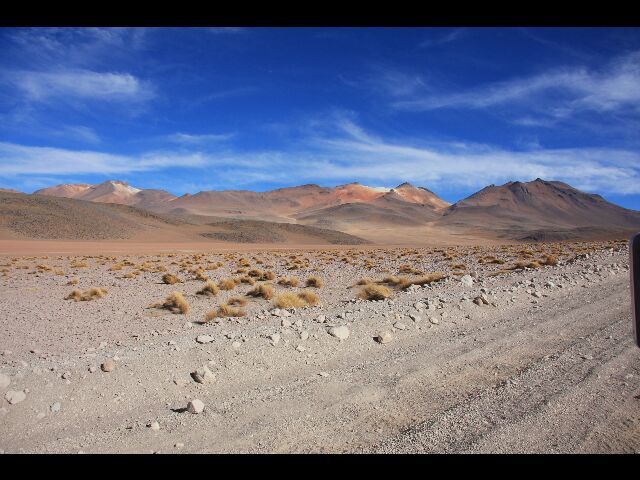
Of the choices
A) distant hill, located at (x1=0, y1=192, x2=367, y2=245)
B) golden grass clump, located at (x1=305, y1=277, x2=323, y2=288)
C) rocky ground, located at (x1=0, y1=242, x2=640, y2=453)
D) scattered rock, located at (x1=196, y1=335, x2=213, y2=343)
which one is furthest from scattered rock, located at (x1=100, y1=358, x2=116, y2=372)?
distant hill, located at (x1=0, y1=192, x2=367, y2=245)

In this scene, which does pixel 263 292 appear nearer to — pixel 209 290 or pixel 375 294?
pixel 209 290

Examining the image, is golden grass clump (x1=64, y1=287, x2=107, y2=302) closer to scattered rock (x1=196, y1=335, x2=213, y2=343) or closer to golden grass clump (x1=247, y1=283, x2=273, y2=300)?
golden grass clump (x1=247, y1=283, x2=273, y2=300)

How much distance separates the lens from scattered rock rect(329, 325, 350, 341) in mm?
8156

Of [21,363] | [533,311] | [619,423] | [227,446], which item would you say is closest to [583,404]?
[619,423]

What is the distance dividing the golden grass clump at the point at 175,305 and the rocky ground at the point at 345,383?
244cm

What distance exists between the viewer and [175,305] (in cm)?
1412

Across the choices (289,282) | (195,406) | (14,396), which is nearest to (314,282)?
(289,282)

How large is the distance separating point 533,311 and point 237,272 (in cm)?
1784

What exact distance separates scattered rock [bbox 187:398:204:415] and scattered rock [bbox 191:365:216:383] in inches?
32.8

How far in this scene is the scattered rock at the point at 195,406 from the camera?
5.41 meters

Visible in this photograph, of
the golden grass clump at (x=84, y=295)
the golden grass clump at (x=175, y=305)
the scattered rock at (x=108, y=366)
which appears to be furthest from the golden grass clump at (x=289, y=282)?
the scattered rock at (x=108, y=366)
